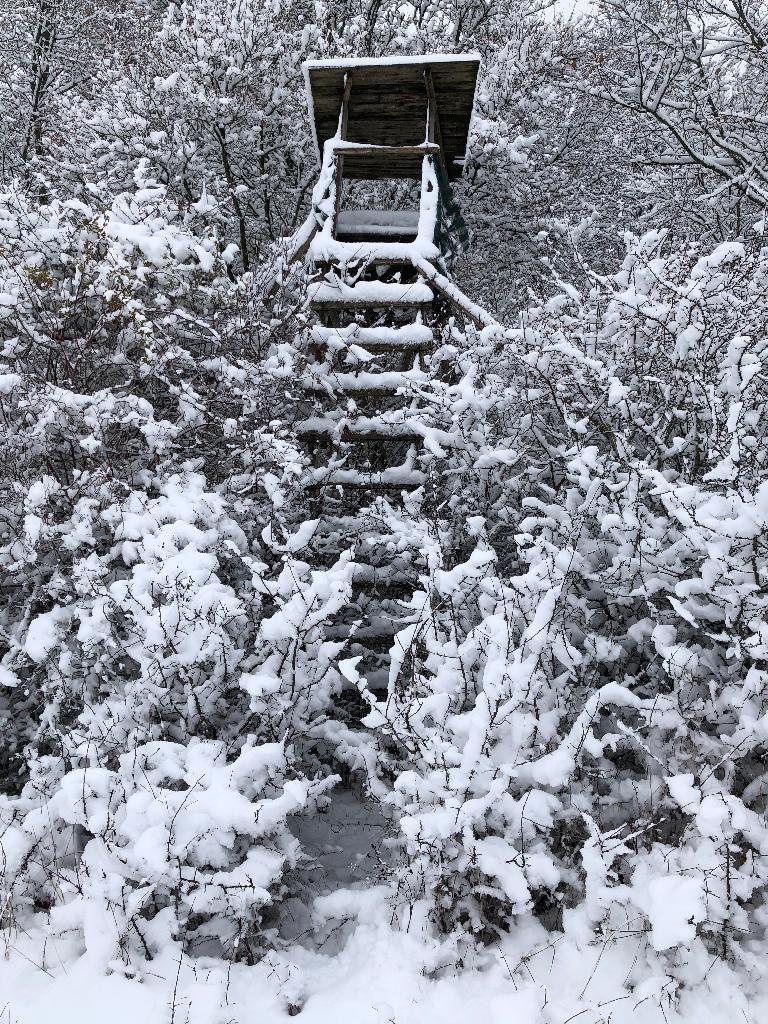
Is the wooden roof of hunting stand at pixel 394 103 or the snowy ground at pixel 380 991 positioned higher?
the wooden roof of hunting stand at pixel 394 103

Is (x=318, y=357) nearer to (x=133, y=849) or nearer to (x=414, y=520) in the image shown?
(x=414, y=520)

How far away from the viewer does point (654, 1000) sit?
2650 millimetres

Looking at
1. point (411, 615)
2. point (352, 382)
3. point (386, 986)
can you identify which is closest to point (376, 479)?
point (352, 382)

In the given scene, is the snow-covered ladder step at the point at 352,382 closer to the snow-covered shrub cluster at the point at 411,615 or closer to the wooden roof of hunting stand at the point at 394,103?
the snow-covered shrub cluster at the point at 411,615

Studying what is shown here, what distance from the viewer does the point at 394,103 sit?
289 inches

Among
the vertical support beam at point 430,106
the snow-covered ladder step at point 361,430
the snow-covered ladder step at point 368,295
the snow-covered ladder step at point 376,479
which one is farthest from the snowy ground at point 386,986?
the vertical support beam at point 430,106

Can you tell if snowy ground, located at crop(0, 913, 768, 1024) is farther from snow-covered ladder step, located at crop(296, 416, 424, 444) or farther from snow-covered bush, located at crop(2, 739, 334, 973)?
snow-covered ladder step, located at crop(296, 416, 424, 444)

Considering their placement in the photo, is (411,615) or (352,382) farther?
(352,382)

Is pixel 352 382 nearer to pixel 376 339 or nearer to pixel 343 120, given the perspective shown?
pixel 376 339

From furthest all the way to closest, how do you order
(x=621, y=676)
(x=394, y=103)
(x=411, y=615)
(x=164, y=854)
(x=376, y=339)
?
(x=394, y=103), (x=376, y=339), (x=411, y=615), (x=621, y=676), (x=164, y=854)

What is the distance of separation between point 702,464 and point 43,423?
3838mm

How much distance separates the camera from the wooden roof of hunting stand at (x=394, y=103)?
21.9ft

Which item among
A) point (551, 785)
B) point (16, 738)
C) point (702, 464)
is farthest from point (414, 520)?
point (16, 738)

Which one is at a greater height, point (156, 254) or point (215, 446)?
point (156, 254)
